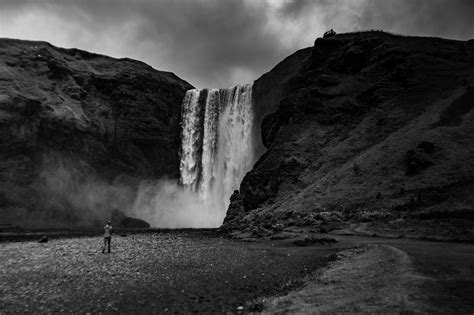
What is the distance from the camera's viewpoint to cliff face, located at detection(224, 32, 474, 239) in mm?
34156

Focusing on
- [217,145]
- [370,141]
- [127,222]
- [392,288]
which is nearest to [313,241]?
[392,288]

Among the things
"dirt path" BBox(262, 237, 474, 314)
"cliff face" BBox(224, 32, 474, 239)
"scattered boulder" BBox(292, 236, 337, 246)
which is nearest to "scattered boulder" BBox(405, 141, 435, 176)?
"cliff face" BBox(224, 32, 474, 239)

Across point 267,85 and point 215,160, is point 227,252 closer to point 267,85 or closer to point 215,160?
point 215,160

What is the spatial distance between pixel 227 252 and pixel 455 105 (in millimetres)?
40088

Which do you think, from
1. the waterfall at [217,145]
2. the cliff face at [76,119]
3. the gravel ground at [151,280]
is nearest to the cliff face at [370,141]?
the waterfall at [217,145]

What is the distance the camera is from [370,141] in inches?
2013

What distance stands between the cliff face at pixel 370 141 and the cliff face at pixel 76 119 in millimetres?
36772

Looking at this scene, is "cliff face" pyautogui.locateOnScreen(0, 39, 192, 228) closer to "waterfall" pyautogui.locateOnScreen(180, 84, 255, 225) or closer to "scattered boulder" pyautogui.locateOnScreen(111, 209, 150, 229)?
"waterfall" pyautogui.locateOnScreen(180, 84, 255, 225)

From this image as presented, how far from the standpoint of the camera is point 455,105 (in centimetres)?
4722

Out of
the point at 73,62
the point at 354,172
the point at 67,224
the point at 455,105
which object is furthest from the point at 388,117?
the point at 73,62

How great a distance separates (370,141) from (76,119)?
66.5 meters

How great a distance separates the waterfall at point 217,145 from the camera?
80438mm

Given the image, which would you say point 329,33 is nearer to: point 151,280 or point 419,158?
point 419,158

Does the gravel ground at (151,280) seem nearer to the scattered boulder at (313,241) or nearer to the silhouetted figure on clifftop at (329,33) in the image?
the scattered boulder at (313,241)
